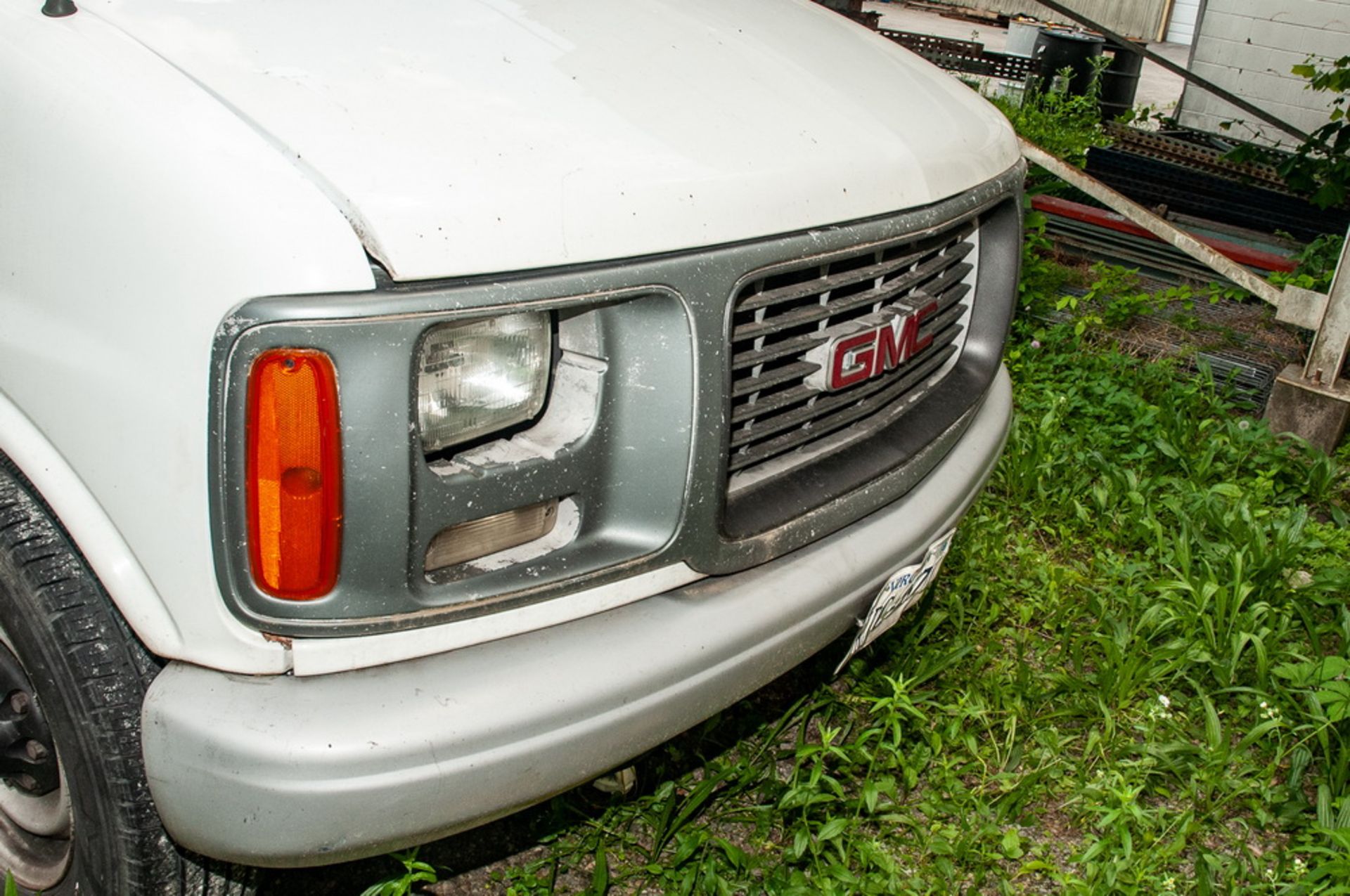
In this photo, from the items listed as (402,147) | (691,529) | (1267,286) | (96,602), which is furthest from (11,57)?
(1267,286)

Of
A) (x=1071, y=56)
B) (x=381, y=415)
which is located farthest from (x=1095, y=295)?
(x=1071, y=56)

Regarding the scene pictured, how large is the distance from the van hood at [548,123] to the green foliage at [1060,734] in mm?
1012

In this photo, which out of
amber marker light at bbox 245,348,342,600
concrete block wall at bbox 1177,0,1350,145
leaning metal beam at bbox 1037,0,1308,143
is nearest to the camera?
amber marker light at bbox 245,348,342,600

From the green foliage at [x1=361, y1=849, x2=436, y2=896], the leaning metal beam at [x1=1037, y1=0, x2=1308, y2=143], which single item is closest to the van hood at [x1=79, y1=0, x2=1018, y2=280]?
the green foliage at [x1=361, y1=849, x2=436, y2=896]

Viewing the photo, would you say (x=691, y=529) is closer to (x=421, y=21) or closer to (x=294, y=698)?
(x=294, y=698)

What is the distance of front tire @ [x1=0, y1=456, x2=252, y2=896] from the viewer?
1641mm

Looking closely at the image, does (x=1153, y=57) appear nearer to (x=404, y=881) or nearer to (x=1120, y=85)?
(x=404, y=881)

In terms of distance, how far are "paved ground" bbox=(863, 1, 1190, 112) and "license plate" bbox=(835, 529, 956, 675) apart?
928 cm

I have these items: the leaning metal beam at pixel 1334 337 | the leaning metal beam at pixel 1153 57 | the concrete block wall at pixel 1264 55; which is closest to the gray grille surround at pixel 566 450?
the leaning metal beam at pixel 1334 337

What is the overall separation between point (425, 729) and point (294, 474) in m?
0.34

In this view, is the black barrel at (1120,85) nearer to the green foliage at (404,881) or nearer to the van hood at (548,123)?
the van hood at (548,123)

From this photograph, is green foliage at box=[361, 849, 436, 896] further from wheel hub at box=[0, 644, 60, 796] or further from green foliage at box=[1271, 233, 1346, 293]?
green foliage at box=[1271, 233, 1346, 293]

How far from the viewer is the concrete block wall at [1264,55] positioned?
779 centimetres

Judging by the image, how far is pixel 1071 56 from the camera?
343 inches
